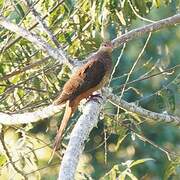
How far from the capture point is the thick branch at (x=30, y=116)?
Result: 2896 mm

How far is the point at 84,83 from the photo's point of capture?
3.31m

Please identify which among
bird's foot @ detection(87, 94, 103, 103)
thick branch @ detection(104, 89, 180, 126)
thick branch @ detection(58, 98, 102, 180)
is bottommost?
thick branch @ detection(104, 89, 180, 126)

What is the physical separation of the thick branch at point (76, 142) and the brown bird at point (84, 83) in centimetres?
30

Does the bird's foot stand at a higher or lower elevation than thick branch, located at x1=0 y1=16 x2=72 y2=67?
lower

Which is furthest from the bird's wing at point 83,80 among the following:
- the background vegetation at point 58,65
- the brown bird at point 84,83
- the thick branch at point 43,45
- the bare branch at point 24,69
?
the bare branch at point 24,69

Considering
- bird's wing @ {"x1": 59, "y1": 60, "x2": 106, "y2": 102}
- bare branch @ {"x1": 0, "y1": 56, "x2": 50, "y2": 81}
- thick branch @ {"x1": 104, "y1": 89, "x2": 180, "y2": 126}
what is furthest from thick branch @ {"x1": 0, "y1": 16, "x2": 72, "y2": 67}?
bare branch @ {"x1": 0, "y1": 56, "x2": 50, "y2": 81}

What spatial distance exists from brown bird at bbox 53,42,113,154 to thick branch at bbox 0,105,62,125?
82 mm

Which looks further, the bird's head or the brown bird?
the bird's head

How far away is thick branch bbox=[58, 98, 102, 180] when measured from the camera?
2123mm

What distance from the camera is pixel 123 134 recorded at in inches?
155

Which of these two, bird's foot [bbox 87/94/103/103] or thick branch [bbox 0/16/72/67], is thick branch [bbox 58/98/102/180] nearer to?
bird's foot [bbox 87/94/103/103]

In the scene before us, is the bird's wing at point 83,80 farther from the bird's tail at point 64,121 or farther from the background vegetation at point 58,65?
the background vegetation at point 58,65

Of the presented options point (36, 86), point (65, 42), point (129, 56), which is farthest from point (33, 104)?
point (129, 56)

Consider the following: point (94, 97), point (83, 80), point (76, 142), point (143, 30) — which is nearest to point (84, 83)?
point (83, 80)
